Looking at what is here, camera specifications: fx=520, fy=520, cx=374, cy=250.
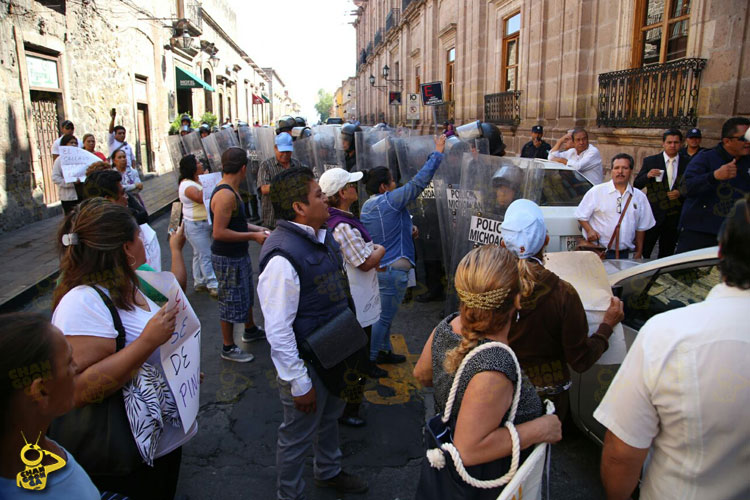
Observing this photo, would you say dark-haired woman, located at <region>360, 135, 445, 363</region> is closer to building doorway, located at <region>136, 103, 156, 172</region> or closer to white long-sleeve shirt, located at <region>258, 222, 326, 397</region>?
white long-sleeve shirt, located at <region>258, 222, 326, 397</region>

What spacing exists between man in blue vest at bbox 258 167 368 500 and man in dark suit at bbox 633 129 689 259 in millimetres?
4572

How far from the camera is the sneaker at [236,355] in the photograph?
15.6ft

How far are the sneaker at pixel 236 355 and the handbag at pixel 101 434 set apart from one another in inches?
109

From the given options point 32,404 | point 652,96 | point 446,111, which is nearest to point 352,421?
point 32,404

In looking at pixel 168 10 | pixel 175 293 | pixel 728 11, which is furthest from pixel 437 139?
pixel 168 10

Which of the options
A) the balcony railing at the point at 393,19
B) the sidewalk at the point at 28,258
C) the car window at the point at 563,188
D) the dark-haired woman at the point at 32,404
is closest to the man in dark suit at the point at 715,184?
the car window at the point at 563,188

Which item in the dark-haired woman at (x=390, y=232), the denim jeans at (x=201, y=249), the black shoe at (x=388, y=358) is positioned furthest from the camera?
the denim jeans at (x=201, y=249)

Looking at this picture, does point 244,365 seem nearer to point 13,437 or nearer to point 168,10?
point 13,437

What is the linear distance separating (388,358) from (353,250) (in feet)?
5.11

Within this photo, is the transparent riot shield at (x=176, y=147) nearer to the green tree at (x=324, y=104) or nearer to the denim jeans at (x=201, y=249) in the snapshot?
the denim jeans at (x=201, y=249)

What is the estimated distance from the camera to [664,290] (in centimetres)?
310

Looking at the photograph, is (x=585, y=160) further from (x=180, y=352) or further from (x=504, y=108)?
(x=504, y=108)

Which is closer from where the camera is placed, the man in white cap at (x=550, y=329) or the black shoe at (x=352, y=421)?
the man in white cap at (x=550, y=329)

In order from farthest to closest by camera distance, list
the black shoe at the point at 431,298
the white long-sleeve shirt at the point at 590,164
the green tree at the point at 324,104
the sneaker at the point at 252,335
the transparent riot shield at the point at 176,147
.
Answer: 1. the green tree at the point at 324,104
2. the transparent riot shield at the point at 176,147
3. the white long-sleeve shirt at the point at 590,164
4. the black shoe at the point at 431,298
5. the sneaker at the point at 252,335
